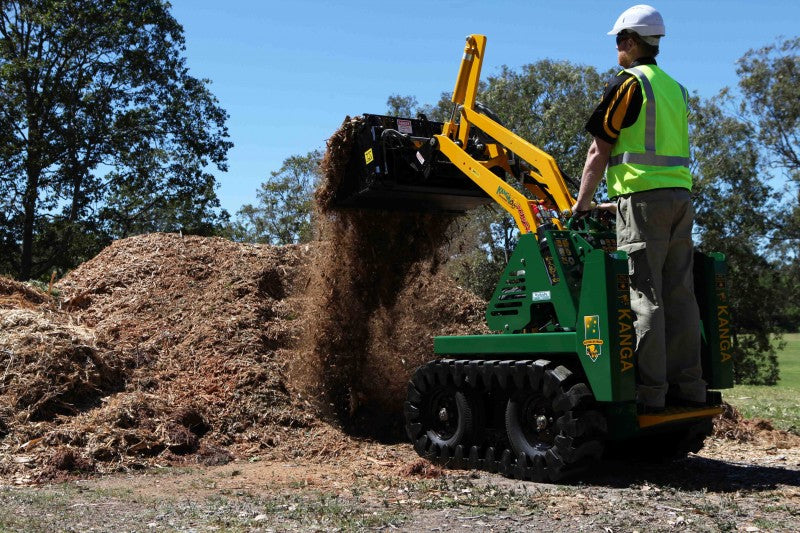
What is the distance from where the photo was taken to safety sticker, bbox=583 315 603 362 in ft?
18.3

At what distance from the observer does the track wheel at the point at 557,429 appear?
567cm

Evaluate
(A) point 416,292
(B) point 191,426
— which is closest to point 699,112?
(A) point 416,292

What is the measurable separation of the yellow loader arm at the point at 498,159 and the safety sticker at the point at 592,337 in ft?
3.43

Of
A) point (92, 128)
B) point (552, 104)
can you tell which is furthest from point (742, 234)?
point (92, 128)

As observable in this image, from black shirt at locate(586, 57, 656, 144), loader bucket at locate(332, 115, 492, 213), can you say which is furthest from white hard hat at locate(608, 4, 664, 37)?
loader bucket at locate(332, 115, 492, 213)

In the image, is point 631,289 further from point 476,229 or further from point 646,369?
point 476,229

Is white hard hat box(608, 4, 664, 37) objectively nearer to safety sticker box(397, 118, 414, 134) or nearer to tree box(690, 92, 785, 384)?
safety sticker box(397, 118, 414, 134)

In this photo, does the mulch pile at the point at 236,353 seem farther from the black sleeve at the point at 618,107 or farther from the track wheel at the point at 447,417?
the black sleeve at the point at 618,107

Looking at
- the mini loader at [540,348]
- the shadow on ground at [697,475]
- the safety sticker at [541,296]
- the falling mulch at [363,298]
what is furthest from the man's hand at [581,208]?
the falling mulch at [363,298]

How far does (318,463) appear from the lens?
23.6 ft

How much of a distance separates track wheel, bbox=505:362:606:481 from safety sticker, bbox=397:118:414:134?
10.4 feet

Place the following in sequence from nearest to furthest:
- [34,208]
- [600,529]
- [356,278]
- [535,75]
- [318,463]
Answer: [600,529]
[318,463]
[356,278]
[34,208]
[535,75]

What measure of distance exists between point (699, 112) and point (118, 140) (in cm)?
2103

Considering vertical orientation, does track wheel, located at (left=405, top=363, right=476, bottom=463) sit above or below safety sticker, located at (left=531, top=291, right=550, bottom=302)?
below
